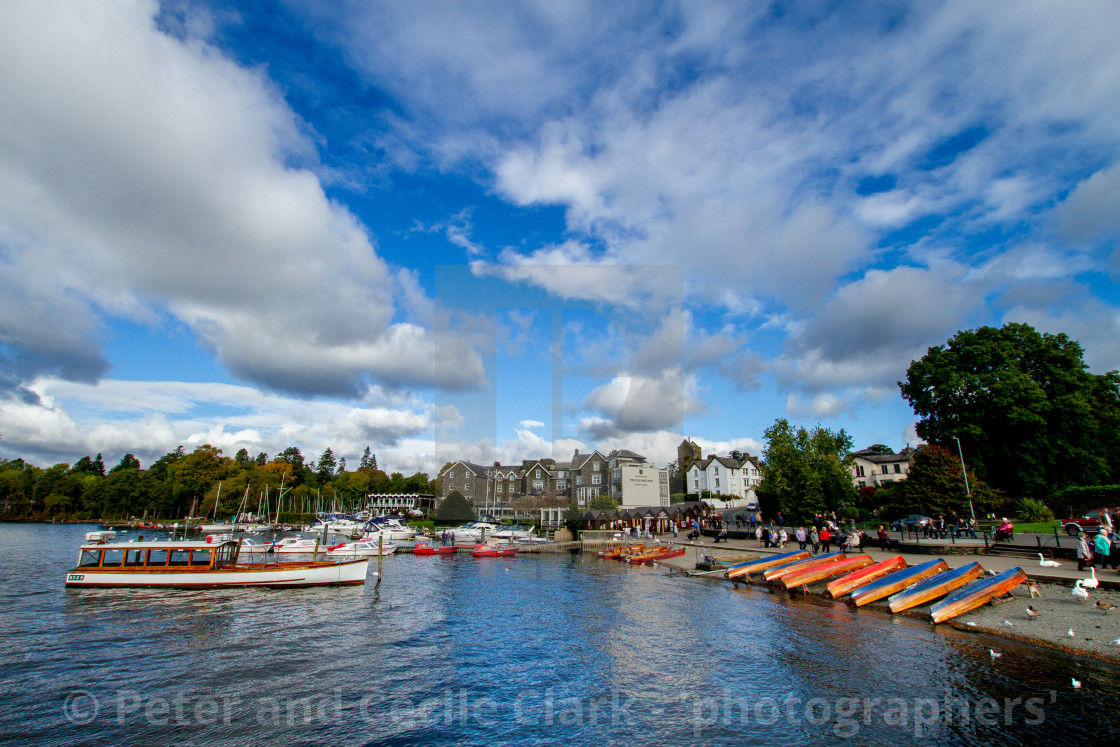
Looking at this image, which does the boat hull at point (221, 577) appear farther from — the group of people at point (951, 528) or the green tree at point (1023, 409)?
the green tree at point (1023, 409)

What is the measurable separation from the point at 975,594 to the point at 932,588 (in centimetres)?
178

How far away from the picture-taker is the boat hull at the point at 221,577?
98.1ft

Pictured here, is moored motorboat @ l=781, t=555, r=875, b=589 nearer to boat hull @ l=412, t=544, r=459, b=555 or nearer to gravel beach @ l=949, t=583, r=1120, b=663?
gravel beach @ l=949, t=583, r=1120, b=663

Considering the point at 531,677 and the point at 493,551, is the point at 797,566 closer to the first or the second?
the point at 531,677

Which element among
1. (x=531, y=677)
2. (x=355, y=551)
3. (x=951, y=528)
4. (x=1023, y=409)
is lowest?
(x=531, y=677)

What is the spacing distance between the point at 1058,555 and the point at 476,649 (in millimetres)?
28599

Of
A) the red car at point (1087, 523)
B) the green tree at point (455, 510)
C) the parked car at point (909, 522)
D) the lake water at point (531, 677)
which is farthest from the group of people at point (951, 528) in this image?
the green tree at point (455, 510)

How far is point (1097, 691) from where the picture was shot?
12352 millimetres

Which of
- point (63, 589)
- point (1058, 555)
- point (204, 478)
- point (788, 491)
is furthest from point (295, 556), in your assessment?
point (204, 478)

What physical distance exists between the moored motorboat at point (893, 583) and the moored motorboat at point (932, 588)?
1.87 ft

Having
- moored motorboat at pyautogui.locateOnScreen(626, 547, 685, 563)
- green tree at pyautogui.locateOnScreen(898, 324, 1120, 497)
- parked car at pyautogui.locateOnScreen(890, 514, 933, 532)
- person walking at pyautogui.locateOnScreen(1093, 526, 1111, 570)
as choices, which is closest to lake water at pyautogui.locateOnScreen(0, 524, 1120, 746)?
person walking at pyautogui.locateOnScreen(1093, 526, 1111, 570)

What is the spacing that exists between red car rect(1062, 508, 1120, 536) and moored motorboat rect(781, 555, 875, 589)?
11.4m

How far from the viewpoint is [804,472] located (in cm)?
4397

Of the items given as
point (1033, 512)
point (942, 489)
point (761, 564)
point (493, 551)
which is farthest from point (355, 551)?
point (1033, 512)
